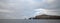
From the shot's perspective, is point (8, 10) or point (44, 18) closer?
point (44, 18)

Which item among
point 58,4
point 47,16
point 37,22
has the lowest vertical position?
point 37,22

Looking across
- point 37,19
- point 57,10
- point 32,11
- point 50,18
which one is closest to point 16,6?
point 32,11

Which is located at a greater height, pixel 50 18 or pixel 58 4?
pixel 58 4

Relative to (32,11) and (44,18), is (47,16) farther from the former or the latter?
(32,11)

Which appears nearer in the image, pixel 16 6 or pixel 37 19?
pixel 37 19

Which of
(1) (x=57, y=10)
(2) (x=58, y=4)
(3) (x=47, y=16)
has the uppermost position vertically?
(2) (x=58, y=4)

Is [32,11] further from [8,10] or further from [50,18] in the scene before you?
[8,10]

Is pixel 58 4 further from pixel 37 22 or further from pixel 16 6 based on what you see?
pixel 16 6

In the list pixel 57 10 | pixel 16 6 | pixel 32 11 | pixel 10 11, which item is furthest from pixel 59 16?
pixel 10 11

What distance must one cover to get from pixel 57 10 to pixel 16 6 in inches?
32.9

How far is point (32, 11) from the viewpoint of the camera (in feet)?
5.37

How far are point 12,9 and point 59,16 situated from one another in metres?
0.95

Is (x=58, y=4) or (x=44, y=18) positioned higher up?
(x=58, y=4)

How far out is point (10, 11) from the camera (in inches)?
66.8
